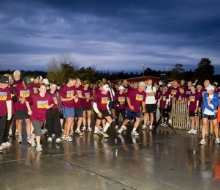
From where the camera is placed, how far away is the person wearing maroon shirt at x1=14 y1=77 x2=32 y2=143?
30.0 feet

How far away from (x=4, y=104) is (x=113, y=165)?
A: 3298 mm

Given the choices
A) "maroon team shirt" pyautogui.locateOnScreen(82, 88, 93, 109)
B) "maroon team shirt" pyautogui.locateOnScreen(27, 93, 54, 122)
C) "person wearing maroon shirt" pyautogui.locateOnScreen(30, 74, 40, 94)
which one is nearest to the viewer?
"maroon team shirt" pyautogui.locateOnScreen(27, 93, 54, 122)

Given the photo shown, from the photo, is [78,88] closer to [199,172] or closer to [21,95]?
[21,95]

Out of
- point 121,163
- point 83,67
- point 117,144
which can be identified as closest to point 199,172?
point 121,163

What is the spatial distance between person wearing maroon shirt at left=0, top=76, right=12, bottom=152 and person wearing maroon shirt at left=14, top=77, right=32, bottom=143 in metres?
0.91

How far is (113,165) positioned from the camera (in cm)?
699

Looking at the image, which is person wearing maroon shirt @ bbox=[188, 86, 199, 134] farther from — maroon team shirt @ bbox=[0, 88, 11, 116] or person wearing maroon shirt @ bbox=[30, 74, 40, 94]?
maroon team shirt @ bbox=[0, 88, 11, 116]

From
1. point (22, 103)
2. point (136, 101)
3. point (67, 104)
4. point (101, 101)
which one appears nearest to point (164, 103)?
point (136, 101)

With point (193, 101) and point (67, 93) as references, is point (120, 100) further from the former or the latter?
point (67, 93)

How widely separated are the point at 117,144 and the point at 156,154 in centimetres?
163

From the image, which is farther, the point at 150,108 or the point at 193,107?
the point at 150,108

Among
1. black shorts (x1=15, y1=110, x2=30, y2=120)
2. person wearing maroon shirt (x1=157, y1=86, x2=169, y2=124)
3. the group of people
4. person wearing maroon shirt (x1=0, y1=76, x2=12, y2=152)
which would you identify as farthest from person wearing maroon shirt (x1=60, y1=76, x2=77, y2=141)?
person wearing maroon shirt (x1=157, y1=86, x2=169, y2=124)

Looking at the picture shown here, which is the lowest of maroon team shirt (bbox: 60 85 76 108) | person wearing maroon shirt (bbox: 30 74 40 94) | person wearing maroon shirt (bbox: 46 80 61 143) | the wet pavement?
the wet pavement

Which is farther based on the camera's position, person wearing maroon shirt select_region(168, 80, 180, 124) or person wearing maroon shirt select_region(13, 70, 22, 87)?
person wearing maroon shirt select_region(168, 80, 180, 124)
